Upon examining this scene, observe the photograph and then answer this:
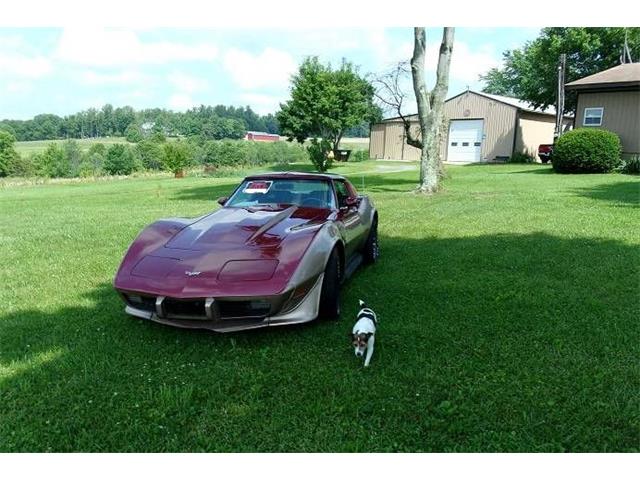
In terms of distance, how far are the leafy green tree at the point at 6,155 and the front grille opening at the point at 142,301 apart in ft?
211

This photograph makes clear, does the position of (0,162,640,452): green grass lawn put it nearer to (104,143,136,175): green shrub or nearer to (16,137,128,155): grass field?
(104,143,136,175): green shrub

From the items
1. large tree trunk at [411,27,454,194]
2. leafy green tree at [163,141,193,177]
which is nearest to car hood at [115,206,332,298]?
large tree trunk at [411,27,454,194]

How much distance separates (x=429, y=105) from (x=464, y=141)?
2202 centimetres

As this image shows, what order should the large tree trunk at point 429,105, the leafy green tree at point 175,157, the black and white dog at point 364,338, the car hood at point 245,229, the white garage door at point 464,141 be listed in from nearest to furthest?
the black and white dog at point 364,338 → the car hood at point 245,229 → the large tree trunk at point 429,105 → the leafy green tree at point 175,157 → the white garage door at point 464,141

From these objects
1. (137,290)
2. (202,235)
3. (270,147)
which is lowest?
(137,290)

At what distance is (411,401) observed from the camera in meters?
2.95

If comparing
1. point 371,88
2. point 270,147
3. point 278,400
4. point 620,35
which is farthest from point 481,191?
point 270,147

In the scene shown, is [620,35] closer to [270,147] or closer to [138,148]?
[270,147]

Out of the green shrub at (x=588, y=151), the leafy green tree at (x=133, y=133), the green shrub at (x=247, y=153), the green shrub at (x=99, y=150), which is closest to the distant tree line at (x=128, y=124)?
the leafy green tree at (x=133, y=133)

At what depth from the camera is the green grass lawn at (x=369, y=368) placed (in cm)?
262

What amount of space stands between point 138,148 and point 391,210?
54.6 metres

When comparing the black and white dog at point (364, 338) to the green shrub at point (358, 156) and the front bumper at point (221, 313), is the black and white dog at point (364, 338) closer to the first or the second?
the front bumper at point (221, 313)

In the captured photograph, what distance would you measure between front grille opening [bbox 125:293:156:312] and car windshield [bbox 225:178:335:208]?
1.81 m

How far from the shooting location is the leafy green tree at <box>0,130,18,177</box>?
5741 centimetres
